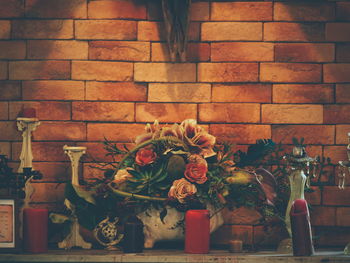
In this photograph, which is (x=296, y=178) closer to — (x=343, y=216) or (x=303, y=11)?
(x=343, y=216)

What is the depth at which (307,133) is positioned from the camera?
84.0 inches

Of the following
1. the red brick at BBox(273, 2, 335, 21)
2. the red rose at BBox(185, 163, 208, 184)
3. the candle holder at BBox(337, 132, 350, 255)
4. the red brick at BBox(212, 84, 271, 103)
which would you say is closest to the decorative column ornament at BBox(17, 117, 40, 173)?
the red rose at BBox(185, 163, 208, 184)

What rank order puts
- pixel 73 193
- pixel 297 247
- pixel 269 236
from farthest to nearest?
pixel 269 236 < pixel 73 193 < pixel 297 247

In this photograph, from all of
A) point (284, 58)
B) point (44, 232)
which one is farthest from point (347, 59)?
point (44, 232)

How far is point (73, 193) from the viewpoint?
6.36 ft

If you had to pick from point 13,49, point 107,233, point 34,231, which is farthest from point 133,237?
point 13,49

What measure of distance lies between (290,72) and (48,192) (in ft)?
3.50

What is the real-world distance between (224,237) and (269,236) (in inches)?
6.8

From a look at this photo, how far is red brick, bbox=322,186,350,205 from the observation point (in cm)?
212

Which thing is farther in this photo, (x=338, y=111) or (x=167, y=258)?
(x=338, y=111)

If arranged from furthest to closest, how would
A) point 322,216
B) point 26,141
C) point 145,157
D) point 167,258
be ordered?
point 322,216
point 26,141
point 145,157
point 167,258

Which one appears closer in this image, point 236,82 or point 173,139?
point 173,139

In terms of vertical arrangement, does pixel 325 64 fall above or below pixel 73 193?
above

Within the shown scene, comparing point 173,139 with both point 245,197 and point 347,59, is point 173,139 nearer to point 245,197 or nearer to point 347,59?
point 245,197
